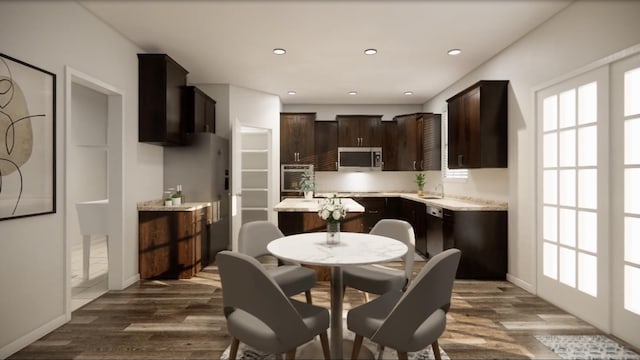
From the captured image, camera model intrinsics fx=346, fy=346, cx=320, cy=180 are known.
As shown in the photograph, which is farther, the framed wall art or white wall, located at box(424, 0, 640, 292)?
white wall, located at box(424, 0, 640, 292)

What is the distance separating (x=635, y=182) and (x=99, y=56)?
182 inches

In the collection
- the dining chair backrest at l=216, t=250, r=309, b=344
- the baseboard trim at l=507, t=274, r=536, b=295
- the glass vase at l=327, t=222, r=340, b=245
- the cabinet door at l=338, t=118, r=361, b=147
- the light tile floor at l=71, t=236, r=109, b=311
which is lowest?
the light tile floor at l=71, t=236, r=109, b=311

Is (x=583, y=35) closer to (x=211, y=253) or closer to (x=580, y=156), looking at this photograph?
(x=580, y=156)

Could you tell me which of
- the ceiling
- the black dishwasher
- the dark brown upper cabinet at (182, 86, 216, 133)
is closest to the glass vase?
the ceiling

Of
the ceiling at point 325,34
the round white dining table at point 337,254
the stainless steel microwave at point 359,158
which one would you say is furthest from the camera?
the stainless steel microwave at point 359,158

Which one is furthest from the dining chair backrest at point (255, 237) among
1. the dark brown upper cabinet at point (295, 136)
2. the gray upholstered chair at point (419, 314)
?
the dark brown upper cabinet at point (295, 136)

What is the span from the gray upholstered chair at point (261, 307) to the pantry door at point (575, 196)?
8.13 feet

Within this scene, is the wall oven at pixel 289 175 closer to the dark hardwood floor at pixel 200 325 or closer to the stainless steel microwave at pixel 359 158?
the stainless steel microwave at pixel 359 158

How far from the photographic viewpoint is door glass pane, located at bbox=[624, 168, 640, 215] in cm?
244

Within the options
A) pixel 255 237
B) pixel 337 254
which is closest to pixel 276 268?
pixel 255 237

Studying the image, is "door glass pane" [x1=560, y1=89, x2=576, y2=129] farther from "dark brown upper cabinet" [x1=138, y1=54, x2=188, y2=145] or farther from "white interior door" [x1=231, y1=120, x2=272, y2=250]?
"white interior door" [x1=231, y1=120, x2=272, y2=250]

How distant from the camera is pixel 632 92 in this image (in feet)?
8.14

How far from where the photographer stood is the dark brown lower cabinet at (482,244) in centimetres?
401

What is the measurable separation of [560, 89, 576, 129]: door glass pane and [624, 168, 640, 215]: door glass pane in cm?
71
